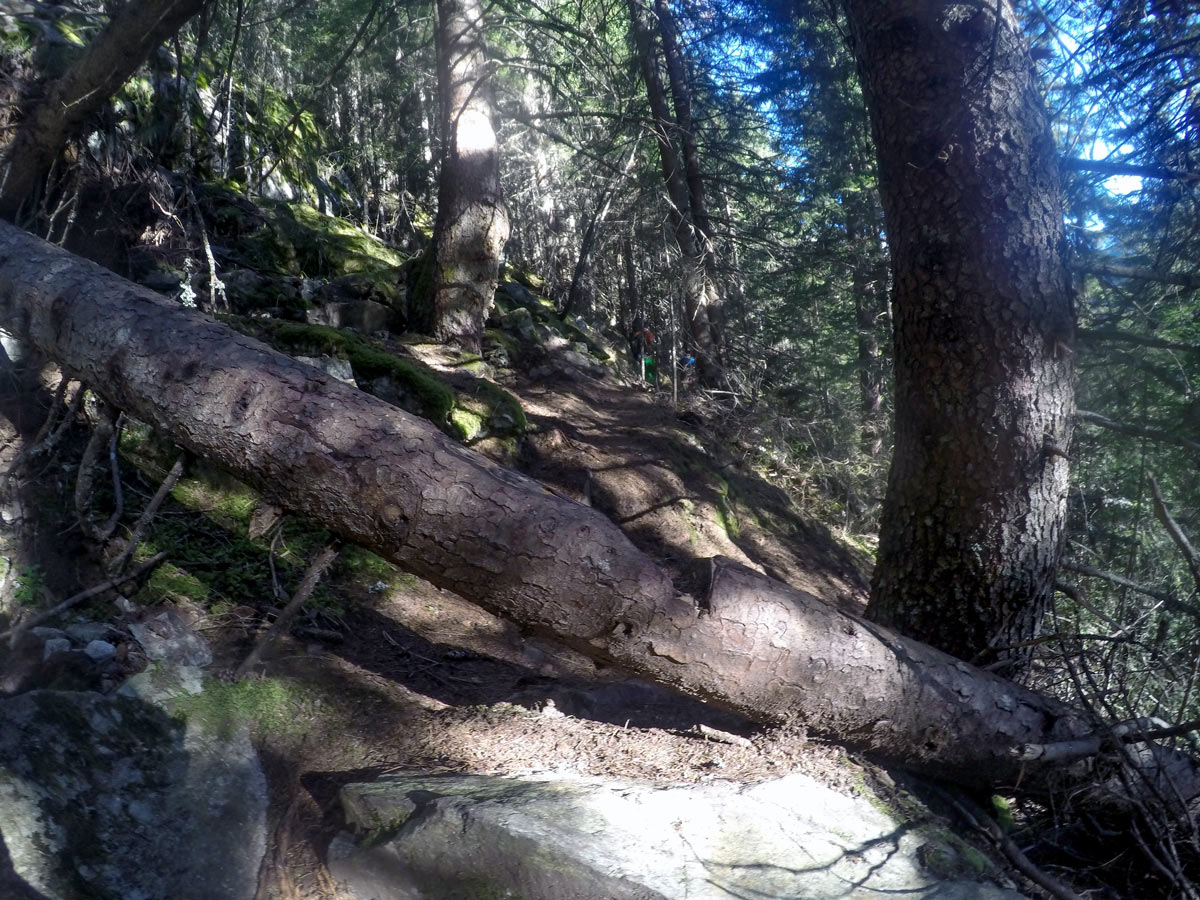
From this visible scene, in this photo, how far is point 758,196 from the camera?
1126cm

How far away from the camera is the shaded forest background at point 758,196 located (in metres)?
4.36

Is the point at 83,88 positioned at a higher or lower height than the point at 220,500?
higher

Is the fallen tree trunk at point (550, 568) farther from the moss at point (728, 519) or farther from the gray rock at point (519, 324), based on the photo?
the gray rock at point (519, 324)

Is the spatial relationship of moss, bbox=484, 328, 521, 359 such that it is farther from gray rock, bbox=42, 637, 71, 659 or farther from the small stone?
gray rock, bbox=42, 637, 71, 659

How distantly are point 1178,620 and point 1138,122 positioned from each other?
10.8 ft

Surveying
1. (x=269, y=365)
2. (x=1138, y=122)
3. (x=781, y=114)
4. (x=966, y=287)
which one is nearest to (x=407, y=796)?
(x=269, y=365)

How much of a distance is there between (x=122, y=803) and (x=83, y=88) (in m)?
4.81

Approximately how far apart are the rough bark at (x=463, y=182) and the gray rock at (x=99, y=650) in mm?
5388

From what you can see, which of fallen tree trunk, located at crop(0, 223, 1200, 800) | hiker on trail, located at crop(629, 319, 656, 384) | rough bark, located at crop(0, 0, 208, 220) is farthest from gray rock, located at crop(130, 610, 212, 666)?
hiker on trail, located at crop(629, 319, 656, 384)

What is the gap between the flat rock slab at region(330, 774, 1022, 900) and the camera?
8.55 feet

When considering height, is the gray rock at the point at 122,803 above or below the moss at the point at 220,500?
below

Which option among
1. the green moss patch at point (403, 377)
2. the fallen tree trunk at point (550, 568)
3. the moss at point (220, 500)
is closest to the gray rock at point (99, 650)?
the fallen tree trunk at point (550, 568)

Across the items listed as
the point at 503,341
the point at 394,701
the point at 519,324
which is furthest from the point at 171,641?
the point at 519,324

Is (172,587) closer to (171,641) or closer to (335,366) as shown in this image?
(171,641)
